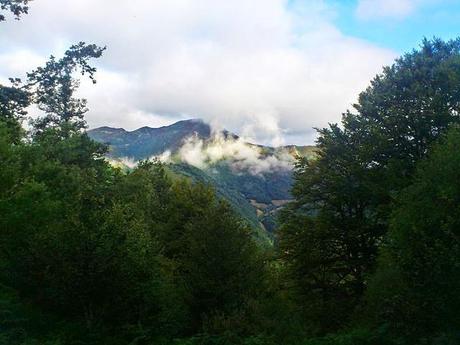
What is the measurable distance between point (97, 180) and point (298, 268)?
20331 mm

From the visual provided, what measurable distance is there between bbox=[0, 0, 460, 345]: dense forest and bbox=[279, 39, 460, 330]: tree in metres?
0.08

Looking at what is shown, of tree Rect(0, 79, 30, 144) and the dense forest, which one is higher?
tree Rect(0, 79, 30, 144)

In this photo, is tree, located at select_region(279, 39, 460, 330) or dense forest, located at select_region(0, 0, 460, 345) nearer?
dense forest, located at select_region(0, 0, 460, 345)

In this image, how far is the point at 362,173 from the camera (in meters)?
26.0

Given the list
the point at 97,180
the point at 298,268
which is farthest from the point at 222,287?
the point at 97,180

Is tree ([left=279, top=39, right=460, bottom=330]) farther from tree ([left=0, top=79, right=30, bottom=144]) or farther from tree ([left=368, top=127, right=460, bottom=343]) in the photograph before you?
tree ([left=0, top=79, right=30, bottom=144])

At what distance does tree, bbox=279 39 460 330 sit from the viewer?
24.9 m

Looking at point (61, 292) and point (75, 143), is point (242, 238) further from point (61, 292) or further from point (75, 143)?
point (75, 143)

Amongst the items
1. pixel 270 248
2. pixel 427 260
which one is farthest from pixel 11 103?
pixel 427 260

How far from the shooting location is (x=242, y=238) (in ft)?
79.3

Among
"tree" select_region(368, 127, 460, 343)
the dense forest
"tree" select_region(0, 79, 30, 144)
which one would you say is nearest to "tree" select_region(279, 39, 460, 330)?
the dense forest

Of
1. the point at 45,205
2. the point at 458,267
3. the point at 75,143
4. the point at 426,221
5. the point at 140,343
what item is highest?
the point at 75,143

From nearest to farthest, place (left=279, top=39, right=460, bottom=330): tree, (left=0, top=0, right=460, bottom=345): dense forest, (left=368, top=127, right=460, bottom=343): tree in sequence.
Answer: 1. (left=368, top=127, right=460, bottom=343): tree
2. (left=0, top=0, right=460, bottom=345): dense forest
3. (left=279, top=39, right=460, bottom=330): tree

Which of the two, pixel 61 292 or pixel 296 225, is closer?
pixel 61 292
